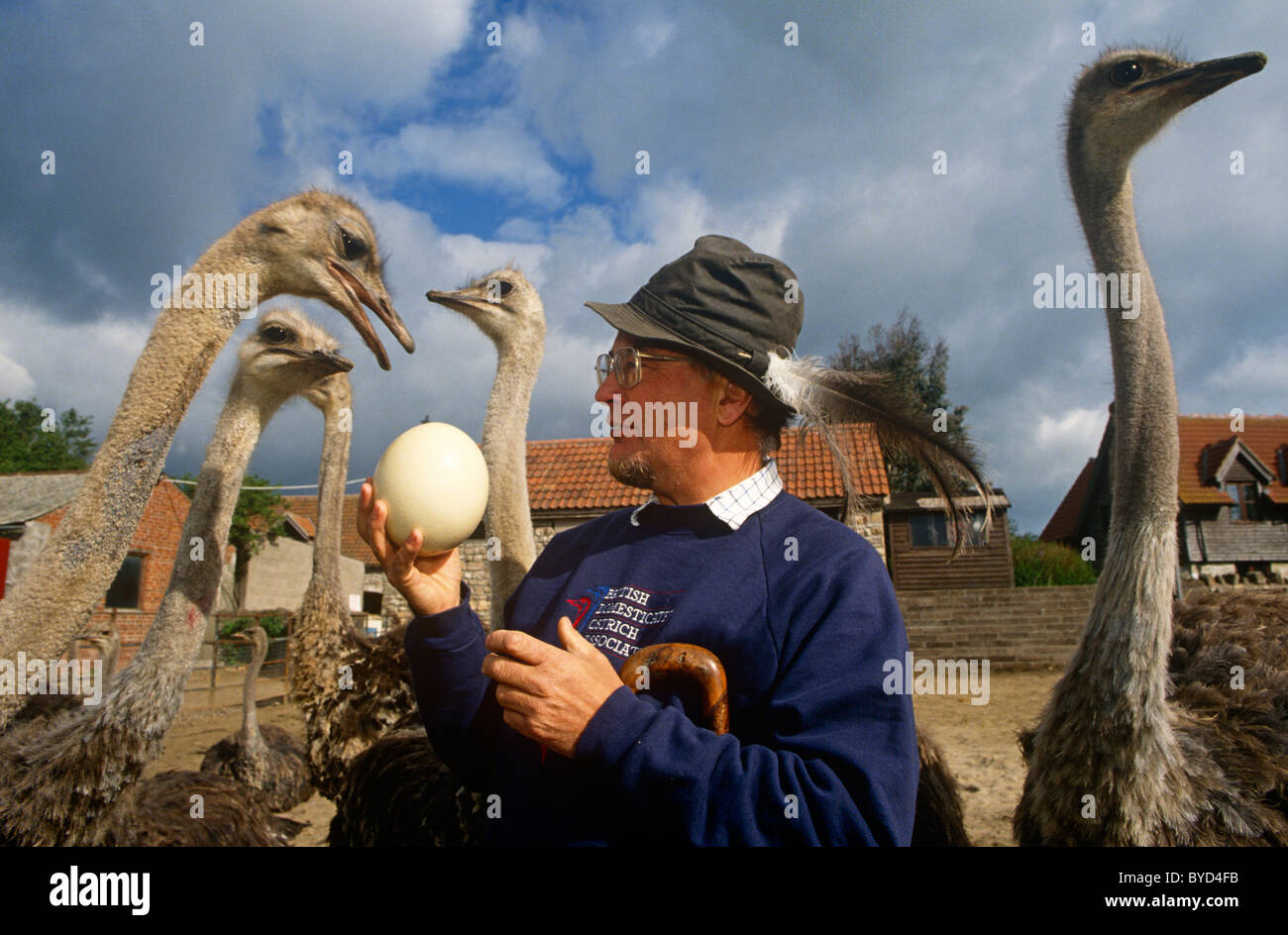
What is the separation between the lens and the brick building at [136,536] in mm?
14156

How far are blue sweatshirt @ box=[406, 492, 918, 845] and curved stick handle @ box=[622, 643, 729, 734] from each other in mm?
40

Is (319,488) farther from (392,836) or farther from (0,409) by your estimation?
(0,409)

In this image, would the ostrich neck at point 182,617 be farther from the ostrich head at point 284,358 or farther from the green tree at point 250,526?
the green tree at point 250,526

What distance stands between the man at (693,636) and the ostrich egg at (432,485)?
0.06 meters

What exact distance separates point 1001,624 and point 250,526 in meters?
18.3

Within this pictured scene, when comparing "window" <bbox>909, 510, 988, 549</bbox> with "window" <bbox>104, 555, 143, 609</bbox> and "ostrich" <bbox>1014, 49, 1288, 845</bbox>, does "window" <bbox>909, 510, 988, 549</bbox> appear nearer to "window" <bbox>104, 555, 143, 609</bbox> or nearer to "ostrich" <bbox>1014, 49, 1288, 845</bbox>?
"ostrich" <bbox>1014, 49, 1288, 845</bbox>

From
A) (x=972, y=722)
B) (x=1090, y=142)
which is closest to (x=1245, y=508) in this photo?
(x=972, y=722)

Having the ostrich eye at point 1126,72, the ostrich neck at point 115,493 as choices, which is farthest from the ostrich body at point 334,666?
the ostrich eye at point 1126,72

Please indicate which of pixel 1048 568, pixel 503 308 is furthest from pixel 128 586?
pixel 1048 568

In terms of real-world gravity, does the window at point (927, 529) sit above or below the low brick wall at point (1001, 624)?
above

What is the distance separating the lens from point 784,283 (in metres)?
1.69

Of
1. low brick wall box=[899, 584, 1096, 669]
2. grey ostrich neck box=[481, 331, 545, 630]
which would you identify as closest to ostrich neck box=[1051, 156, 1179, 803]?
grey ostrich neck box=[481, 331, 545, 630]
